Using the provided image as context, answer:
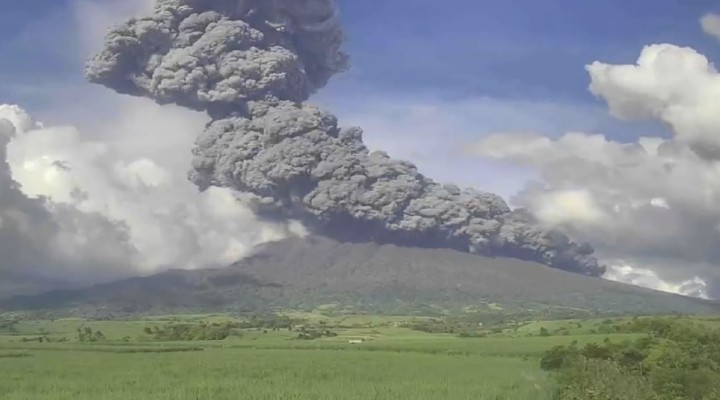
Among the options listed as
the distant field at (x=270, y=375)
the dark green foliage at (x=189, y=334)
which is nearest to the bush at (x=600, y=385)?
the distant field at (x=270, y=375)

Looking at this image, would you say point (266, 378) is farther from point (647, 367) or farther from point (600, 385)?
point (647, 367)

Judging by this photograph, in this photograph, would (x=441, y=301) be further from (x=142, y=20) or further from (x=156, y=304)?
(x=142, y=20)

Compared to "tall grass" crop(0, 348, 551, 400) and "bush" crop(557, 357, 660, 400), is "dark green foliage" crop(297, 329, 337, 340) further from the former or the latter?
"bush" crop(557, 357, 660, 400)

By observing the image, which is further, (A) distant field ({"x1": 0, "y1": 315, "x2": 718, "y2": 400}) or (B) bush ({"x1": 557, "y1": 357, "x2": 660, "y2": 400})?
(A) distant field ({"x1": 0, "y1": 315, "x2": 718, "y2": 400})

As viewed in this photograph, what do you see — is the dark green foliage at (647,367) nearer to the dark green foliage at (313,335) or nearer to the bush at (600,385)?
the bush at (600,385)

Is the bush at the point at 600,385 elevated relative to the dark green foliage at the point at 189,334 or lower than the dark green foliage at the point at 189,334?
lower

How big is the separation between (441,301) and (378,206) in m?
25.4

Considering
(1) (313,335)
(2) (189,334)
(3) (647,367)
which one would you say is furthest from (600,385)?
(2) (189,334)

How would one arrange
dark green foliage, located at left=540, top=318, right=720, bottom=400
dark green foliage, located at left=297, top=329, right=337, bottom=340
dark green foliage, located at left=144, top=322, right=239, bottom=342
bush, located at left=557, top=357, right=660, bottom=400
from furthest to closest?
dark green foliage, located at left=297, top=329, right=337, bottom=340 < dark green foliage, located at left=144, top=322, right=239, bottom=342 < dark green foliage, located at left=540, top=318, right=720, bottom=400 < bush, located at left=557, top=357, right=660, bottom=400

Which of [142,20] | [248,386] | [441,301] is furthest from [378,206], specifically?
[248,386]

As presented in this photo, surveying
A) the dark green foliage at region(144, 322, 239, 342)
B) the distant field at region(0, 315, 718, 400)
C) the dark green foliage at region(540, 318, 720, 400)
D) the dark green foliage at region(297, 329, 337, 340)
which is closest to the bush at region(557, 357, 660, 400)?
the dark green foliage at region(540, 318, 720, 400)

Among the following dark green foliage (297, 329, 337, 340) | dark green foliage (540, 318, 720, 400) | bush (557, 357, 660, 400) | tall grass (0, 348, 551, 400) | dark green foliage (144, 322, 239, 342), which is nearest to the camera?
bush (557, 357, 660, 400)

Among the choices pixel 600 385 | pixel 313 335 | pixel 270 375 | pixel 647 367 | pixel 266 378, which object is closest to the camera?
pixel 600 385

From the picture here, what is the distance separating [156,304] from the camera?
618 ft
